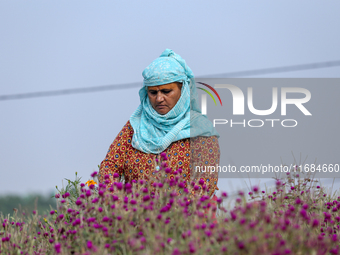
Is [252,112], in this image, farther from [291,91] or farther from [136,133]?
[136,133]

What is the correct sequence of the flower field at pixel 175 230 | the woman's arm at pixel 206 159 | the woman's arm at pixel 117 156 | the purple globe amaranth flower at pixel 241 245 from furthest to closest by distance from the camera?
the woman's arm at pixel 117 156
the woman's arm at pixel 206 159
the flower field at pixel 175 230
the purple globe amaranth flower at pixel 241 245

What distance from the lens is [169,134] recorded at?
4090mm

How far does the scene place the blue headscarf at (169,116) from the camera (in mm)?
4086

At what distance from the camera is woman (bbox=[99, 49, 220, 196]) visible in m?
4.09

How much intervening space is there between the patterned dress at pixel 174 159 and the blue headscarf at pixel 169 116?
79 mm

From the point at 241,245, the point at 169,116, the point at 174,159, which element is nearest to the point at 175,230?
the point at 241,245

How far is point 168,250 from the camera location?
7.76 ft

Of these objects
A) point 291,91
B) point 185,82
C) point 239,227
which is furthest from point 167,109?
point 239,227

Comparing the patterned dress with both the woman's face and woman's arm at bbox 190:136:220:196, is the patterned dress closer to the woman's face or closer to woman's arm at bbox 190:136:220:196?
woman's arm at bbox 190:136:220:196

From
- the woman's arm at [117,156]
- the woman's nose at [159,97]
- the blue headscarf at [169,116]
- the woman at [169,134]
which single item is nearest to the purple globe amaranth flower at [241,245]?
the woman at [169,134]

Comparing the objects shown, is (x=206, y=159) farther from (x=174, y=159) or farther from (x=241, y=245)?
(x=241, y=245)

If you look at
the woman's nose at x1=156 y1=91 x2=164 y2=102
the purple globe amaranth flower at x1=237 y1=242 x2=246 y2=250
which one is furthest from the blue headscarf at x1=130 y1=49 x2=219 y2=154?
the purple globe amaranth flower at x1=237 y1=242 x2=246 y2=250

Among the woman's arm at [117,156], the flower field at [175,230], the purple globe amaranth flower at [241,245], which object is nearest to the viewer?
the purple globe amaranth flower at [241,245]

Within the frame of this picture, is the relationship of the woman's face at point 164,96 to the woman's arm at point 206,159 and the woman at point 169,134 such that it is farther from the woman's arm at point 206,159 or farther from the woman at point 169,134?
the woman's arm at point 206,159
